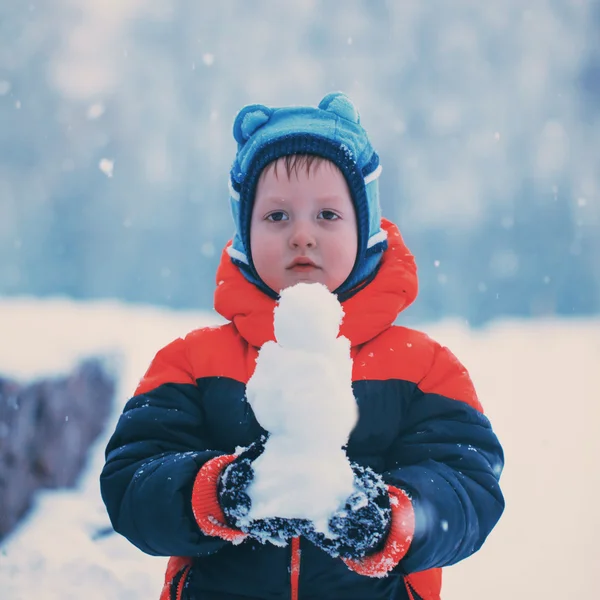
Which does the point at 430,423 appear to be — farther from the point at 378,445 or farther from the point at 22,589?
the point at 22,589

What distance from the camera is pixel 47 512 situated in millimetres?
3010

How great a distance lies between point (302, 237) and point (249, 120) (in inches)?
14.3

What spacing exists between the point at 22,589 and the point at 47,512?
672mm

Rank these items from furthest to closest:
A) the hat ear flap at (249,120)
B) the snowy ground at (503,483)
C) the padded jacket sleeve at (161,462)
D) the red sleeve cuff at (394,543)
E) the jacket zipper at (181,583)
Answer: the snowy ground at (503,483) → the hat ear flap at (249,120) → the jacket zipper at (181,583) → the padded jacket sleeve at (161,462) → the red sleeve cuff at (394,543)

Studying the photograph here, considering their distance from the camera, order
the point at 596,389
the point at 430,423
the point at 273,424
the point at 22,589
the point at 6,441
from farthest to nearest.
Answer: the point at 596,389 → the point at 6,441 → the point at 22,589 → the point at 430,423 → the point at 273,424

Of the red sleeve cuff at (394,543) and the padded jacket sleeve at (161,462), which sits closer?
the red sleeve cuff at (394,543)

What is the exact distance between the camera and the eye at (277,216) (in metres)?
1.19

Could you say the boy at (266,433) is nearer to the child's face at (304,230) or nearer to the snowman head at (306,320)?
the child's face at (304,230)

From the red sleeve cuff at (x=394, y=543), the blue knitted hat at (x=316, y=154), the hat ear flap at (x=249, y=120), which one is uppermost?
the hat ear flap at (x=249, y=120)

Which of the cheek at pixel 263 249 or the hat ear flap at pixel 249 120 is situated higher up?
the hat ear flap at pixel 249 120

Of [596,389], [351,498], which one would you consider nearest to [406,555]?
[351,498]

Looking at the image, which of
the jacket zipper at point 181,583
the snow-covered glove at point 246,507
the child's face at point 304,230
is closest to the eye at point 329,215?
the child's face at point 304,230

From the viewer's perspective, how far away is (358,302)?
1215mm

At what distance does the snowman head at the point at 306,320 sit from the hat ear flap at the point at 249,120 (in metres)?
0.59
